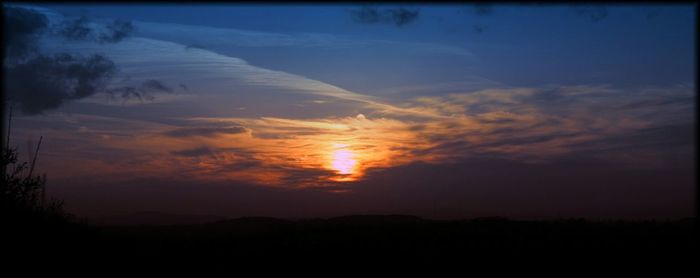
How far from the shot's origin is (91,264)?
2119 cm

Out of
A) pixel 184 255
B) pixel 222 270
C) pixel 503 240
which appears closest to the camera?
pixel 222 270

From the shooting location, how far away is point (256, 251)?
23.1 metres

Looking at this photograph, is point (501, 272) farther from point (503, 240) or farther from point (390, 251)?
point (503, 240)

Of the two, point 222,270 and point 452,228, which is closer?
point 222,270

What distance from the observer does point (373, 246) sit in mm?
23328

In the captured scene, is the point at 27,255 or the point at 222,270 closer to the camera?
the point at 222,270

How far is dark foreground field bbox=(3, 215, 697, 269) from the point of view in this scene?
68.2 feet

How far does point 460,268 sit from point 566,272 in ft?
10.0

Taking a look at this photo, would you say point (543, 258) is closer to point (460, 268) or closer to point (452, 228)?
point (460, 268)

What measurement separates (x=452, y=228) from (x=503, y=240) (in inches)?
224

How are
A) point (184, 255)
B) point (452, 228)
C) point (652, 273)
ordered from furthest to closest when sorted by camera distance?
point (452, 228), point (184, 255), point (652, 273)

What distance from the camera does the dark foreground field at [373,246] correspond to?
68.2ft

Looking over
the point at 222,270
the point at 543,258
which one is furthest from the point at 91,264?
the point at 543,258

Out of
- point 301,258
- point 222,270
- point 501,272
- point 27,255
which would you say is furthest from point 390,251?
point 27,255
